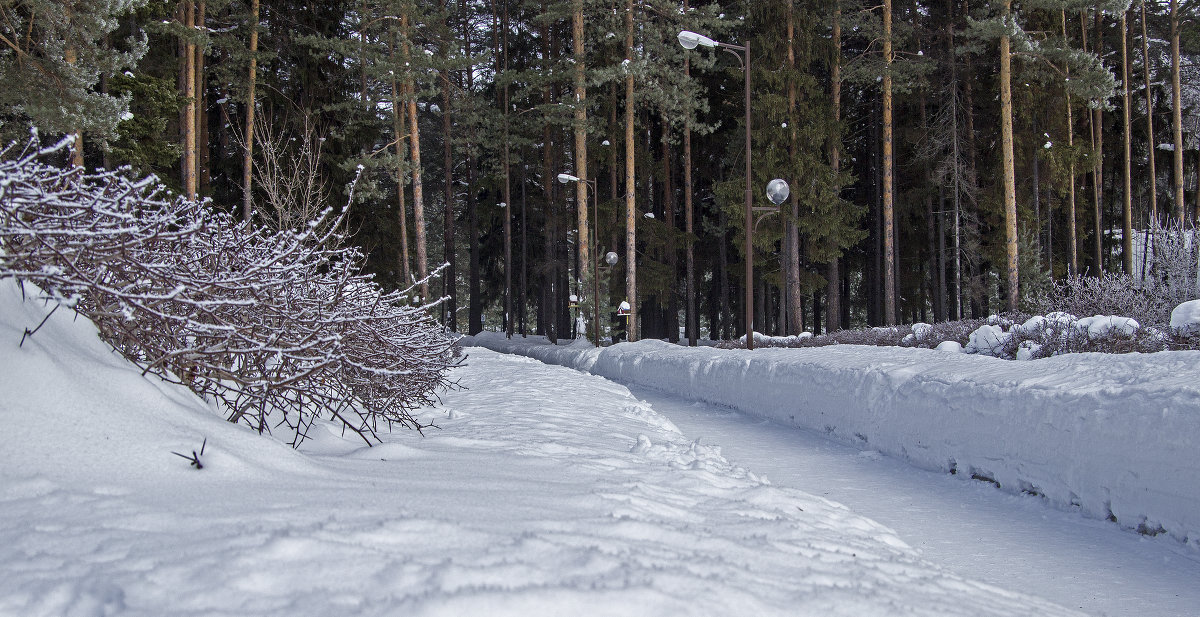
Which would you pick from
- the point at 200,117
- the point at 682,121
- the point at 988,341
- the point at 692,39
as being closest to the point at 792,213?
the point at 682,121

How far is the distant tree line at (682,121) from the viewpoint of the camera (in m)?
19.2

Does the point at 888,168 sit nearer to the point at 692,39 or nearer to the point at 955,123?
the point at 955,123

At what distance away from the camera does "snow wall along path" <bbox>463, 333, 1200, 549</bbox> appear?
14.0 feet

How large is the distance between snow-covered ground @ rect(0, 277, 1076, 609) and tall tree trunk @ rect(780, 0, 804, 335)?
20645mm

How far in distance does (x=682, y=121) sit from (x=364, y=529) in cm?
2786

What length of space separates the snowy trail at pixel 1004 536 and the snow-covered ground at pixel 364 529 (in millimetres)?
527

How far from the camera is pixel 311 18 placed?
2662cm

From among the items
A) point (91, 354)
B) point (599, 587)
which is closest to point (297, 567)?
point (599, 587)

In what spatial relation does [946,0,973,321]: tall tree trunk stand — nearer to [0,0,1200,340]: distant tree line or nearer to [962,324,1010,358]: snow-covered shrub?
[0,0,1200,340]: distant tree line

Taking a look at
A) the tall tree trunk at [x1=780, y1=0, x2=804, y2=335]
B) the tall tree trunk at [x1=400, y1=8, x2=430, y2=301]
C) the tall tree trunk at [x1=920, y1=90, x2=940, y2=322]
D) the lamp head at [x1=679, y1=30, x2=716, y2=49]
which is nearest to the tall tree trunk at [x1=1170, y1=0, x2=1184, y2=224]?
the tall tree trunk at [x1=920, y1=90, x2=940, y2=322]

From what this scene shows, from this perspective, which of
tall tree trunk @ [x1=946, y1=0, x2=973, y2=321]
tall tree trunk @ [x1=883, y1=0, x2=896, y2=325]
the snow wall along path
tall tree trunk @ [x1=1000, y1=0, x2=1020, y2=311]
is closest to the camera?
the snow wall along path

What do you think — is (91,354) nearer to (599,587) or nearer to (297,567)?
(297,567)

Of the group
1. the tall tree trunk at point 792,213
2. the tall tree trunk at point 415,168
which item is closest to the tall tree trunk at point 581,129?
the tall tree trunk at point 415,168

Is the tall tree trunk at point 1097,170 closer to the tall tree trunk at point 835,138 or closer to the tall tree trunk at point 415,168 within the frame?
the tall tree trunk at point 835,138
